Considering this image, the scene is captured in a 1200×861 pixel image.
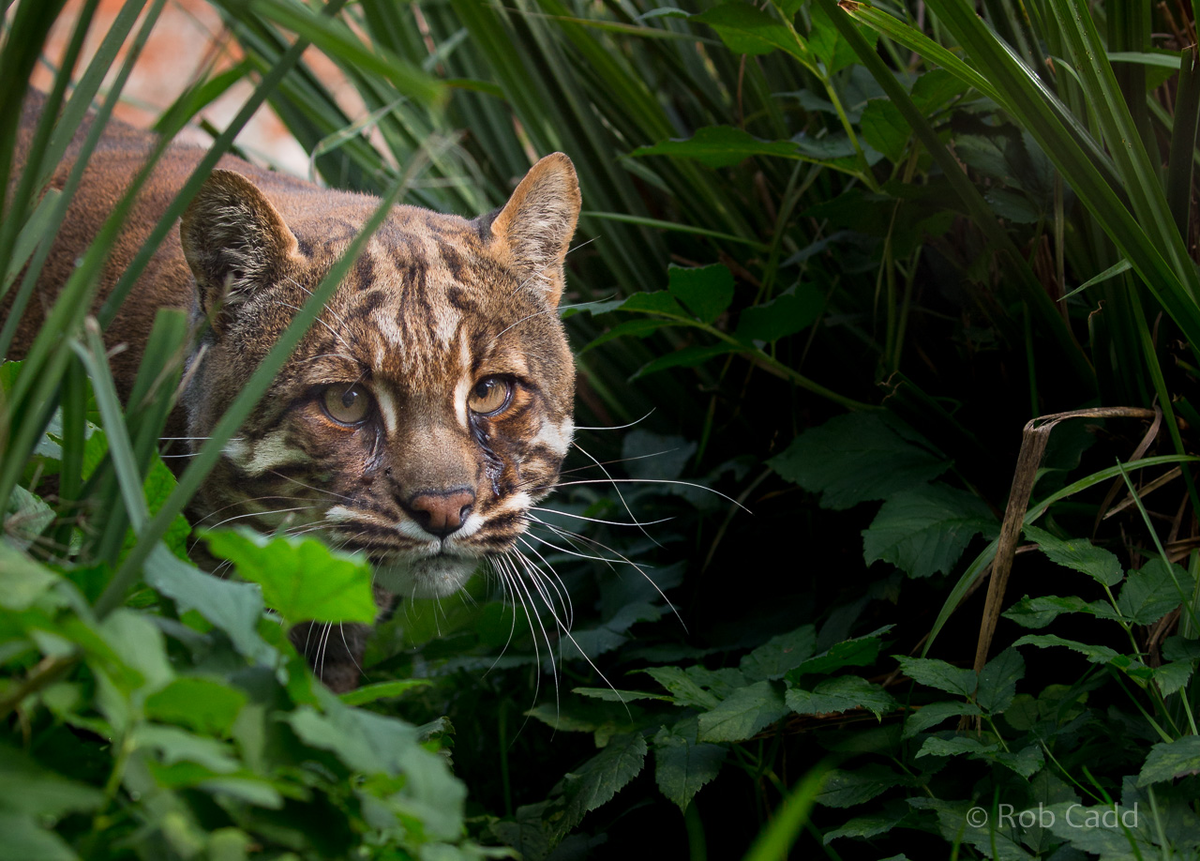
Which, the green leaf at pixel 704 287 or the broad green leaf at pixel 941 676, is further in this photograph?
the green leaf at pixel 704 287

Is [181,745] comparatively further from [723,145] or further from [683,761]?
[723,145]

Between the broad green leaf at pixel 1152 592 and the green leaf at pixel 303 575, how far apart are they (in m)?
1.32

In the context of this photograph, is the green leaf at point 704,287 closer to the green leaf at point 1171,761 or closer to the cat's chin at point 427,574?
the cat's chin at point 427,574

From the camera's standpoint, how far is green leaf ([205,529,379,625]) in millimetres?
948

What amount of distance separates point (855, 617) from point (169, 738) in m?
1.70

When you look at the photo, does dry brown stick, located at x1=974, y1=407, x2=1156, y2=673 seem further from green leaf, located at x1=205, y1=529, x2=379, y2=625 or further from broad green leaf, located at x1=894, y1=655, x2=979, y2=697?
green leaf, located at x1=205, y1=529, x2=379, y2=625

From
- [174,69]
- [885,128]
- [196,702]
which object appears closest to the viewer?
[196,702]

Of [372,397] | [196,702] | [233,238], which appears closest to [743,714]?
[372,397]

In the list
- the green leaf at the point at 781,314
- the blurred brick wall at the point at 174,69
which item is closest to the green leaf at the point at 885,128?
the green leaf at the point at 781,314

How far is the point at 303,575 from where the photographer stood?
0.96 metres

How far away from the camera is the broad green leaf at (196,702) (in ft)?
2.62

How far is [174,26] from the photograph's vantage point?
8.77 meters

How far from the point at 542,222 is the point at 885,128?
0.88 m

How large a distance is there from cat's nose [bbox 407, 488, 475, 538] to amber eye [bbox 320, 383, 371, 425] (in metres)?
0.27
